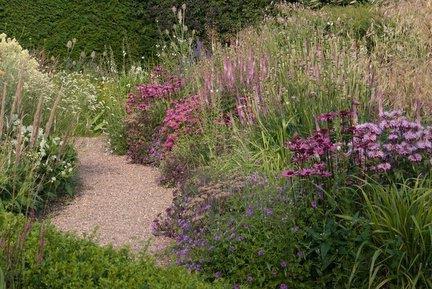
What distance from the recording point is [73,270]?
3531mm

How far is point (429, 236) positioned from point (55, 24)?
967 centimetres

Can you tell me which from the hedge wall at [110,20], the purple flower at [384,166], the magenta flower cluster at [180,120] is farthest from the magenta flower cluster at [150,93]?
the purple flower at [384,166]

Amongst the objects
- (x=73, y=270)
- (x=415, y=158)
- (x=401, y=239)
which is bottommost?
(x=401, y=239)

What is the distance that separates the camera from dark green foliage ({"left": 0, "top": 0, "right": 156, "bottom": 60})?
504 inches

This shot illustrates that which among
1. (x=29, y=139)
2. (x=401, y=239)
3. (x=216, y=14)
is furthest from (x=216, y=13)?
(x=401, y=239)

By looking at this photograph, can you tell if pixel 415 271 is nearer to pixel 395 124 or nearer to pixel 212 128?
pixel 395 124

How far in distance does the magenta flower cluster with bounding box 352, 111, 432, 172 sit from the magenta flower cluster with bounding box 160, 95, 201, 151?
2.91 m

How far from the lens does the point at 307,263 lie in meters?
4.76

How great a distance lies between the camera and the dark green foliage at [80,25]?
504 inches

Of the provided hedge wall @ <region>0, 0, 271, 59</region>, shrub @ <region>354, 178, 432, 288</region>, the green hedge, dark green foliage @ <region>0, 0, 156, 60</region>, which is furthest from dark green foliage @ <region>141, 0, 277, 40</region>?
the green hedge

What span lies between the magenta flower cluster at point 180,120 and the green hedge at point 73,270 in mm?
3974

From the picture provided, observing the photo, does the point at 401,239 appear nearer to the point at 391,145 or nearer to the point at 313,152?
the point at 391,145

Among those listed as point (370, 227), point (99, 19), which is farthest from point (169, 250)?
point (99, 19)

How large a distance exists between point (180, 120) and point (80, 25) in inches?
225
